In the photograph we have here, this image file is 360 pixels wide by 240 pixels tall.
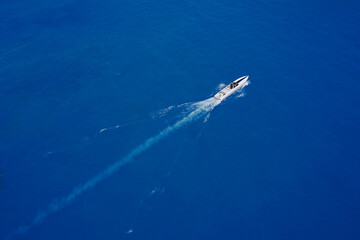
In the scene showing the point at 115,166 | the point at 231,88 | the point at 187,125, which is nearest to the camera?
the point at 115,166

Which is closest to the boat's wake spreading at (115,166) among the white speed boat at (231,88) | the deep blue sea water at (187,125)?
the deep blue sea water at (187,125)

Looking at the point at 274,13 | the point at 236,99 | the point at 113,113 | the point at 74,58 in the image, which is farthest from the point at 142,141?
the point at 274,13

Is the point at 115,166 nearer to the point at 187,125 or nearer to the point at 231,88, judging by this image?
the point at 187,125

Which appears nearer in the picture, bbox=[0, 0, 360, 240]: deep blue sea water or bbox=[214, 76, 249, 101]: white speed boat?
bbox=[0, 0, 360, 240]: deep blue sea water

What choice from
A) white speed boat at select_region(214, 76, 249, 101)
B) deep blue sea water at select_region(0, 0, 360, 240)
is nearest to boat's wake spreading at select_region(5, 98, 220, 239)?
deep blue sea water at select_region(0, 0, 360, 240)


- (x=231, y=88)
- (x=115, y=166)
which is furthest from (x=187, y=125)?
(x=115, y=166)

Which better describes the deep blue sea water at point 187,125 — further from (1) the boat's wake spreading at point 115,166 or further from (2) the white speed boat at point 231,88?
(2) the white speed boat at point 231,88

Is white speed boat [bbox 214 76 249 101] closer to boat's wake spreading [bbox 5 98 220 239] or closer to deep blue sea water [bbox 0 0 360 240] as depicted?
boat's wake spreading [bbox 5 98 220 239]
